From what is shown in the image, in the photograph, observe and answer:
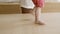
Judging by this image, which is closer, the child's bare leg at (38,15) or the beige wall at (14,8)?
the child's bare leg at (38,15)

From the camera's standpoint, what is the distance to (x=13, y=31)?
0.65 m

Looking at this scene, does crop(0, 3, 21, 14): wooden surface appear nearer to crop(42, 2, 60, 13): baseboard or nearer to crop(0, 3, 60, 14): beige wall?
crop(0, 3, 60, 14): beige wall

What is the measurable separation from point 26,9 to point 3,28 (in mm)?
436

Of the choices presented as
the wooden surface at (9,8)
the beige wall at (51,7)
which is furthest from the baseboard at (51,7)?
the wooden surface at (9,8)

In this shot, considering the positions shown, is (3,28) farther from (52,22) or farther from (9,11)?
(9,11)

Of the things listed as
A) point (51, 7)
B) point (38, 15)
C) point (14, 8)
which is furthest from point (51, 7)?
point (38, 15)

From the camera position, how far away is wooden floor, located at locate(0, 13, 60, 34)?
2.12 feet

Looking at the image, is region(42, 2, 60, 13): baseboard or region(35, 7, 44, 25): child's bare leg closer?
region(35, 7, 44, 25): child's bare leg

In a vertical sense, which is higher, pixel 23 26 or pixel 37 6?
pixel 37 6

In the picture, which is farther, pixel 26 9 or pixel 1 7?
pixel 1 7

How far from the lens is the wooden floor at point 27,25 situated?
65cm

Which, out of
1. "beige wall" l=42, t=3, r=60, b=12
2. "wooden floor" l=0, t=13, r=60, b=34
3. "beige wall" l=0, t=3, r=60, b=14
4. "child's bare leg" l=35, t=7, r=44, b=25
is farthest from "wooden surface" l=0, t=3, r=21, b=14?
"child's bare leg" l=35, t=7, r=44, b=25

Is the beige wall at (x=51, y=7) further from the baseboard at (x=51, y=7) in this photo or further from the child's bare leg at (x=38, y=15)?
the child's bare leg at (x=38, y=15)

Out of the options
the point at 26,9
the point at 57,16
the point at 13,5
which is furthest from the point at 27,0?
the point at 13,5
